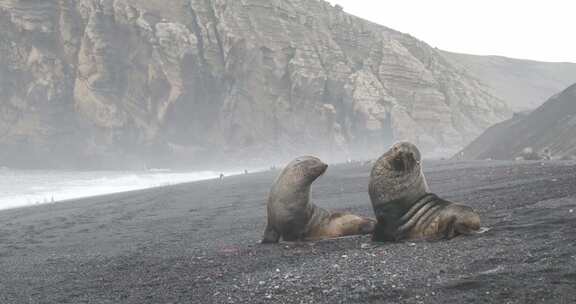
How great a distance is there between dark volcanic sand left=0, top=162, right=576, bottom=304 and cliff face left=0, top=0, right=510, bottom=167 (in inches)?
1588

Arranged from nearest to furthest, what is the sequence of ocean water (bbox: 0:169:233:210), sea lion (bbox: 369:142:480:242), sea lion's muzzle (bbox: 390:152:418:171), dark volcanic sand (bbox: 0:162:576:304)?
1. dark volcanic sand (bbox: 0:162:576:304)
2. sea lion (bbox: 369:142:480:242)
3. sea lion's muzzle (bbox: 390:152:418:171)
4. ocean water (bbox: 0:169:233:210)

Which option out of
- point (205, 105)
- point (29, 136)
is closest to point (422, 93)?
point (205, 105)

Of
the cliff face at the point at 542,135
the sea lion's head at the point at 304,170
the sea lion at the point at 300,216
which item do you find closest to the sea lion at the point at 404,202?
the sea lion at the point at 300,216

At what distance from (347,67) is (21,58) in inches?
1249

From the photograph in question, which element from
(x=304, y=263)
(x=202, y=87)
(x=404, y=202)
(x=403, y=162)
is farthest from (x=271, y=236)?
(x=202, y=87)

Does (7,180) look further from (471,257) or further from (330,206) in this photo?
(471,257)

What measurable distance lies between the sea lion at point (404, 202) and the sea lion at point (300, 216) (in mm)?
1182

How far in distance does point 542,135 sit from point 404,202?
2630 cm

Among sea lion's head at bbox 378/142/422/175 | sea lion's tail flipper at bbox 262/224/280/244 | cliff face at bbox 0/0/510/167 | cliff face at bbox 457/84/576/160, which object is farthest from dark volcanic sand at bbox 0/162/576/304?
cliff face at bbox 0/0/510/167

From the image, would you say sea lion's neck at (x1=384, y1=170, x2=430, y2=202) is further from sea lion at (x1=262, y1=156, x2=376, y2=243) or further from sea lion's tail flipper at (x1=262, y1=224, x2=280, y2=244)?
sea lion's tail flipper at (x1=262, y1=224, x2=280, y2=244)

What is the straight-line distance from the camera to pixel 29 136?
48.9 meters

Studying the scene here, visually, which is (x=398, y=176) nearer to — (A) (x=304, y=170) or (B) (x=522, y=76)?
(A) (x=304, y=170)

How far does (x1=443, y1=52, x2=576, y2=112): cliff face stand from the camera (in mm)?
124188

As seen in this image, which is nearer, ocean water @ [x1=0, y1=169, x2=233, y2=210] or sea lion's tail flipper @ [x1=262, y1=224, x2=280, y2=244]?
sea lion's tail flipper @ [x1=262, y1=224, x2=280, y2=244]
